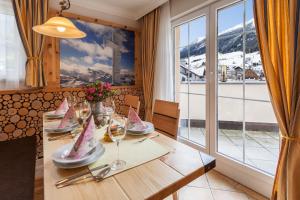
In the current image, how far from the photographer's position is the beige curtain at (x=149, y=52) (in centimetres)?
292

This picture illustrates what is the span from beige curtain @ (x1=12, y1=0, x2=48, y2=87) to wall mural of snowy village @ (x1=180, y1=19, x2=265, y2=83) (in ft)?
6.86

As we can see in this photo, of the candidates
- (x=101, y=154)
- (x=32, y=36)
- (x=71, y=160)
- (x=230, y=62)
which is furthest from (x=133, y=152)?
(x=32, y=36)

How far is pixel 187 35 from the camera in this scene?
2590 mm

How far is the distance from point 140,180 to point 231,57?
72.4 inches

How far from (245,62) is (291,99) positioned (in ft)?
2.38

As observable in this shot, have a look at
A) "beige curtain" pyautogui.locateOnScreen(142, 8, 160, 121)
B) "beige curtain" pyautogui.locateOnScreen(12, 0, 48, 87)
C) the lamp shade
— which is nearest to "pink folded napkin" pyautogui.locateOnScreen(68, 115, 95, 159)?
the lamp shade

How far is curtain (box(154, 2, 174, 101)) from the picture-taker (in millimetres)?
2734

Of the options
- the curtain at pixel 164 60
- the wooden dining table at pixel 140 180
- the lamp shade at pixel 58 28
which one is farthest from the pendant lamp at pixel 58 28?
the curtain at pixel 164 60

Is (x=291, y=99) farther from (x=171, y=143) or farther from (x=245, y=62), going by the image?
(x=171, y=143)

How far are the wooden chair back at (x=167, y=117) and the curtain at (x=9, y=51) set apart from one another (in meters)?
1.96

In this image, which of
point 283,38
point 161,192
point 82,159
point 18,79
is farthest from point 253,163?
point 18,79

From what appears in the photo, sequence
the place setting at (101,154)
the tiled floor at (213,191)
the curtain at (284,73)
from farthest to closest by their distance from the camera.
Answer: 1. the tiled floor at (213,191)
2. the curtain at (284,73)
3. the place setting at (101,154)

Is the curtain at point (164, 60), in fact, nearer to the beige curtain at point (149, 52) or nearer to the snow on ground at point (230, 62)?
the beige curtain at point (149, 52)

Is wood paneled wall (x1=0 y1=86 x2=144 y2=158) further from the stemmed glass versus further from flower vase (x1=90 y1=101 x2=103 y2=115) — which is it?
flower vase (x1=90 y1=101 x2=103 y2=115)
